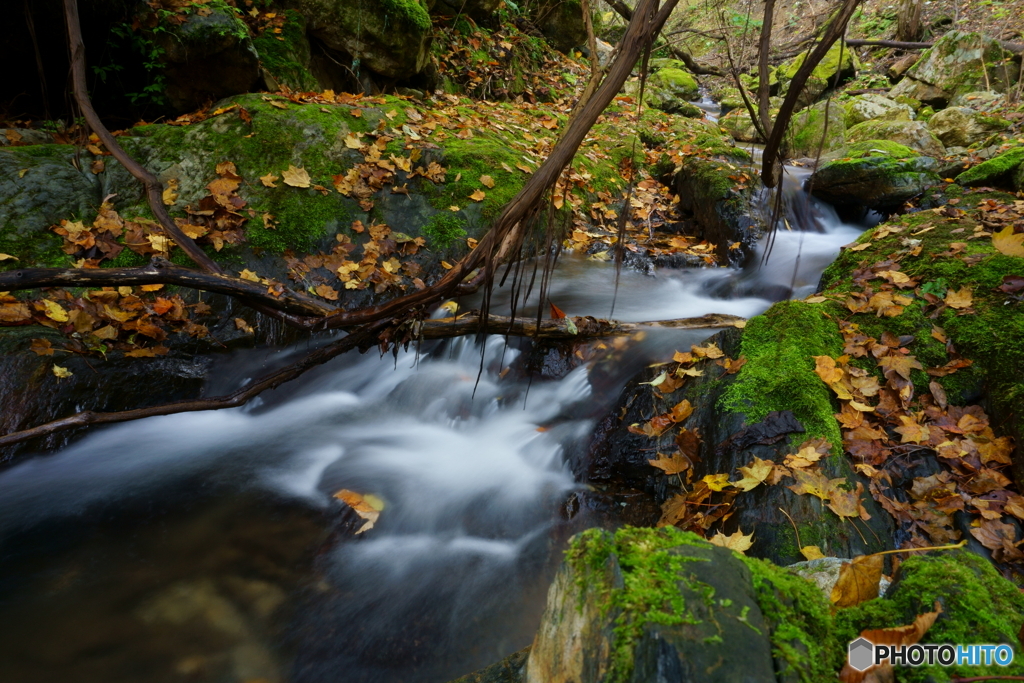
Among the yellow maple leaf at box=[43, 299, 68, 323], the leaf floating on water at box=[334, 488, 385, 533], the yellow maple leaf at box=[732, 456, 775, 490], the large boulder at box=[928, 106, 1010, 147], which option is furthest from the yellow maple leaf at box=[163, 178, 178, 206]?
the large boulder at box=[928, 106, 1010, 147]

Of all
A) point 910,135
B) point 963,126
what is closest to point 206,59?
point 910,135

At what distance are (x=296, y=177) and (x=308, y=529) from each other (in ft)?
11.7

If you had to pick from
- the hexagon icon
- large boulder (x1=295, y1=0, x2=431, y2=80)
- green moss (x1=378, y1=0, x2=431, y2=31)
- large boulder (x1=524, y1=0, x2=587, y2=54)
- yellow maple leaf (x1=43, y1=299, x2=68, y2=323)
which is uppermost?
large boulder (x1=524, y1=0, x2=587, y2=54)

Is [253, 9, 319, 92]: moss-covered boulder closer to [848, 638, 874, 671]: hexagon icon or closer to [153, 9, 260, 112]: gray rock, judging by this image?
[153, 9, 260, 112]: gray rock

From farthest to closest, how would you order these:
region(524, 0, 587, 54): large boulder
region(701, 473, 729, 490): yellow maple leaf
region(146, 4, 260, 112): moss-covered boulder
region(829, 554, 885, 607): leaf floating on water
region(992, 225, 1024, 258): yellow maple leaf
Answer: region(524, 0, 587, 54): large boulder, region(146, 4, 260, 112): moss-covered boulder, region(992, 225, 1024, 258): yellow maple leaf, region(701, 473, 729, 490): yellow maple leaf, region(829, 554, 885, 607): leaf floating on water

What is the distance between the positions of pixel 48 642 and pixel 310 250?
3.39 m

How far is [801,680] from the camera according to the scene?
3.83ft

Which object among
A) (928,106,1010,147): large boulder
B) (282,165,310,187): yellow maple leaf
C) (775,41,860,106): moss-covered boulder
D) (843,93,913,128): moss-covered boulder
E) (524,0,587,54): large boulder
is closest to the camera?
(282,165,310,187): yellow maple leaf

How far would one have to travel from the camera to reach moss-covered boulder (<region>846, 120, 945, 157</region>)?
8492 mm

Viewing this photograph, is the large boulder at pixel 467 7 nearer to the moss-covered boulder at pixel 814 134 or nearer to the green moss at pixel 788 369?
the moss-covered boulder at pixel 814 134

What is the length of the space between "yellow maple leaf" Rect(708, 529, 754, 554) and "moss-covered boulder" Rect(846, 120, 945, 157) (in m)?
8.79

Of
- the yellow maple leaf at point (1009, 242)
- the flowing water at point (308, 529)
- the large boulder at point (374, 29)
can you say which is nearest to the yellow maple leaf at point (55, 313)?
the flowing water at point (308, 529)

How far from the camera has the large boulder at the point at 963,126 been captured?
8.66 m

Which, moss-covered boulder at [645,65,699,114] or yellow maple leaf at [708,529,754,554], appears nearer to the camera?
yellow maple leaf at [708,529,754,554]
